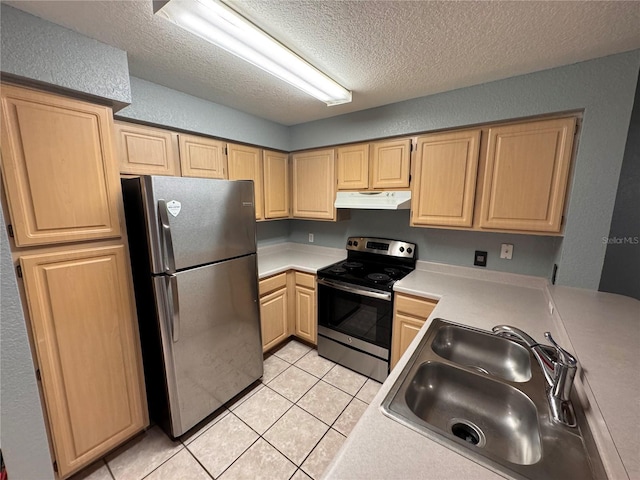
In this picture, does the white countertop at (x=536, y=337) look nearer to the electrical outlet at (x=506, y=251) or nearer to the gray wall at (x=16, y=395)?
the electrical outlet at (x=506, y=251)

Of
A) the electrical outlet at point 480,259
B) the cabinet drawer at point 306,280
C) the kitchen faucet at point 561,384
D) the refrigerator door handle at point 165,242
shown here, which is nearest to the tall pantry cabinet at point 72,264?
the refrigerator door handle at point 165,242

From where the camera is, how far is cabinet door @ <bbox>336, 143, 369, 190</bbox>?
7.64ft

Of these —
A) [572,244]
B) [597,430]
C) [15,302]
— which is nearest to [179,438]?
[15,302]

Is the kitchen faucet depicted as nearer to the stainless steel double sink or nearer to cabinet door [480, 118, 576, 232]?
the stainless steel double sink

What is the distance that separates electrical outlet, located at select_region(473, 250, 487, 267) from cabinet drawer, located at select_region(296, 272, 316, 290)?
1.38m

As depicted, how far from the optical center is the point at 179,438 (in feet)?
5.35

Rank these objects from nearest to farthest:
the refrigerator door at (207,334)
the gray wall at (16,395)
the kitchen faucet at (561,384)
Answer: the kitchen faucet at (561,384) < the gray wall at (16,395) < the refrigerator door at (207,334)

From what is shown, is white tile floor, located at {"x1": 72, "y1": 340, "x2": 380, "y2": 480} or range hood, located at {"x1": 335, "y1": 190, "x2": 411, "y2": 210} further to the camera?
range hood, located at {"x1": 335, "y1": 190, "x2": 411, "y2": 210}

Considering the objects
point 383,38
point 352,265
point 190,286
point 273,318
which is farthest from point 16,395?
point 383,38

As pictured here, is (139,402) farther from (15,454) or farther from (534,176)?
(534,176)

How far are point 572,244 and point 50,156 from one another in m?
2.85

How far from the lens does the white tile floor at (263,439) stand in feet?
4.71

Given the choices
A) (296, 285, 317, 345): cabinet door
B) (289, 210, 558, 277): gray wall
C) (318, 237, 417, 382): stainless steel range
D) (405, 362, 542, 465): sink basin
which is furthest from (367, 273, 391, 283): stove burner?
(405, 362, 542, 465): sink basin

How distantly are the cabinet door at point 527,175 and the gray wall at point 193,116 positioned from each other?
6.32 ft
